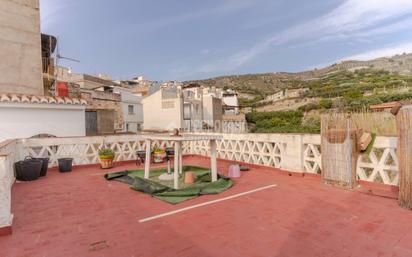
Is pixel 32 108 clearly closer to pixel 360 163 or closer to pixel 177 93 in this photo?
pixel 360 163

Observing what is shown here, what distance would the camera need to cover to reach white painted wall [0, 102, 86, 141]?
948 centimetres

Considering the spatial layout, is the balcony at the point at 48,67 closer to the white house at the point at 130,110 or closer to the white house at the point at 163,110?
the white house at the point at 130,110

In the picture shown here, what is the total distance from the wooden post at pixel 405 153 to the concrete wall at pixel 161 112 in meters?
25.8

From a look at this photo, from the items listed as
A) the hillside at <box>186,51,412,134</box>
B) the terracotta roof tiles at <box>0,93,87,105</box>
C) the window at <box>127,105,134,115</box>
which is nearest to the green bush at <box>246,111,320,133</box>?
the hillside at <box>186,51,412,134</box>

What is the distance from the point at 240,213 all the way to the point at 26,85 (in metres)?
12.3

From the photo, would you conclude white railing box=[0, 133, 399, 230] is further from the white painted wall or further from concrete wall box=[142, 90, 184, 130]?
concrete wall box=[142, 90, 184, 130]

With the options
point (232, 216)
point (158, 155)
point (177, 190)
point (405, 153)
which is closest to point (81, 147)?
point (158, 155)

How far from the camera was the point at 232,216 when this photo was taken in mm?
4086

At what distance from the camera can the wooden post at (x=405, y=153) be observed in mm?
4238

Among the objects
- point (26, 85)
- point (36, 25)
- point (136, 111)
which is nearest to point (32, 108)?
point (26, 85)

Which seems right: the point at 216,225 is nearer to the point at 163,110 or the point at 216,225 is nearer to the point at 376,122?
the point at 376,122

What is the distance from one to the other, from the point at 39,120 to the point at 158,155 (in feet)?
17.3

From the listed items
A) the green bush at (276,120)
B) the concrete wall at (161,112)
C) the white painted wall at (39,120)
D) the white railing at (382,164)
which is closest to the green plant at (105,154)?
the white painted wall at (39,120)

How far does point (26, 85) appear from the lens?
1188 centimetres
